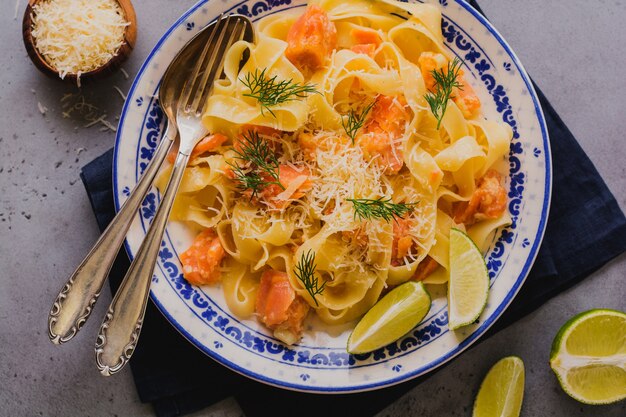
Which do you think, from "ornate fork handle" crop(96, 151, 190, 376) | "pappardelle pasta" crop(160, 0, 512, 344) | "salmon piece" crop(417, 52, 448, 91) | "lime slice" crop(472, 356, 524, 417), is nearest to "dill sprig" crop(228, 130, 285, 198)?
"pappardelle pasta" crop(160, 0, 512, 344)

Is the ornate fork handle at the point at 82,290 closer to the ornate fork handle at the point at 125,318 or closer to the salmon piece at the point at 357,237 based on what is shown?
the ornate fork handle at the point at 125,318

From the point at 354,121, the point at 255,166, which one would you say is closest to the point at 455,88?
the point at 354,121

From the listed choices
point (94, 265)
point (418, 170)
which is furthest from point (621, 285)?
point (94, 265)

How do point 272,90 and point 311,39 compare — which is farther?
point 311,39

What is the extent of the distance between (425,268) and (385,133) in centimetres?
89

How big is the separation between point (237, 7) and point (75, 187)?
68.1 inches

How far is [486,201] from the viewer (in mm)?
3611

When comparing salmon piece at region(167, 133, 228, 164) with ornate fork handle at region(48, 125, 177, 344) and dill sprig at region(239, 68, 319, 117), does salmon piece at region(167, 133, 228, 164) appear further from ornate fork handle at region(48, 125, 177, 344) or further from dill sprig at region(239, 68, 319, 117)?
ornate fork handle at region(48, 125, 177, 344)

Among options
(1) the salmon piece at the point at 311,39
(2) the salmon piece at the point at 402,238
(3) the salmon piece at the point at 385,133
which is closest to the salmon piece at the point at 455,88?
(3) the salmon piece at the point at 385,133

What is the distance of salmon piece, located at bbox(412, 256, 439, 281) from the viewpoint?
3670 millimetres

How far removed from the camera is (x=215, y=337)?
3.59 m

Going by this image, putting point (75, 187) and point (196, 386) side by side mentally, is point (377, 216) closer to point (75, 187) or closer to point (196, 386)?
point (196, 386)

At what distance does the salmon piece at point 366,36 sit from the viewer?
374 centimetres

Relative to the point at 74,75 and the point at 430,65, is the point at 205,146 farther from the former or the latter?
the point at 430,65
